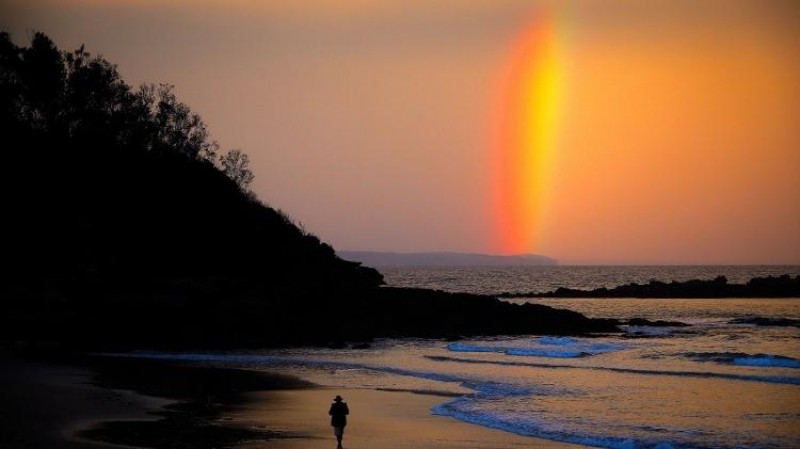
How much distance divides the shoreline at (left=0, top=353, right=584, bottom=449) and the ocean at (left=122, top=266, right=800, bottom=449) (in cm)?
175

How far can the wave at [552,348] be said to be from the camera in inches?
1981

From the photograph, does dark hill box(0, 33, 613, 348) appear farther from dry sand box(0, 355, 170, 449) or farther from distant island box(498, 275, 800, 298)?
distant island box(498, 275, 800, 298)

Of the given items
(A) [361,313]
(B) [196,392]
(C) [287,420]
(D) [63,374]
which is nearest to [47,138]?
(A) [361,313]

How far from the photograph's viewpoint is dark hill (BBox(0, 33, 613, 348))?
5325cm

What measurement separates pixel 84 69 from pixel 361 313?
3224 centimetres

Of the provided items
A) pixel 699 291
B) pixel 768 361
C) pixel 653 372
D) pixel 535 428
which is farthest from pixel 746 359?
pixel 699 291

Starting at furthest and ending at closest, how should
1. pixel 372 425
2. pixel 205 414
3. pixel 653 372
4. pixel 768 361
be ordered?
pixel 768 361 → pixel 653 372 → pixel 205 414 → pixel 372 425

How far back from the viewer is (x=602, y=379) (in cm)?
3934

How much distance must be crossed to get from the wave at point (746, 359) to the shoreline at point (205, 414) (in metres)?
20.0

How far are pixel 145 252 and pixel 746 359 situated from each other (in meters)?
35.9

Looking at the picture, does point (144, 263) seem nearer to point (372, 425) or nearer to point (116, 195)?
point (116, 195)

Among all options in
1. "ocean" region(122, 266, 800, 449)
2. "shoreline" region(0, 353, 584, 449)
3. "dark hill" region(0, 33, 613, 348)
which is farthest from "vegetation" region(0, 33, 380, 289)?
"shoreline" region(0, 353, 584, 449)

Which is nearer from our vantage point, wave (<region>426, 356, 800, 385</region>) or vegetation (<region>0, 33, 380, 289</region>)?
wave (<region>426, 356, 800, 385</region>)

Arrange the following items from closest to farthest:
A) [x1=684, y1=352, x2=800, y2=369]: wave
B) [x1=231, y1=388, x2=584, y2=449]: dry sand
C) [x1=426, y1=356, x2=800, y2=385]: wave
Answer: [x1=231, y1=388, x2=584, y2=449]: dry sand < [x1=426, y1=356, x2=800, y2=385]: wave < [x1=684, y1=352, x2=800, y2=369]: wave
